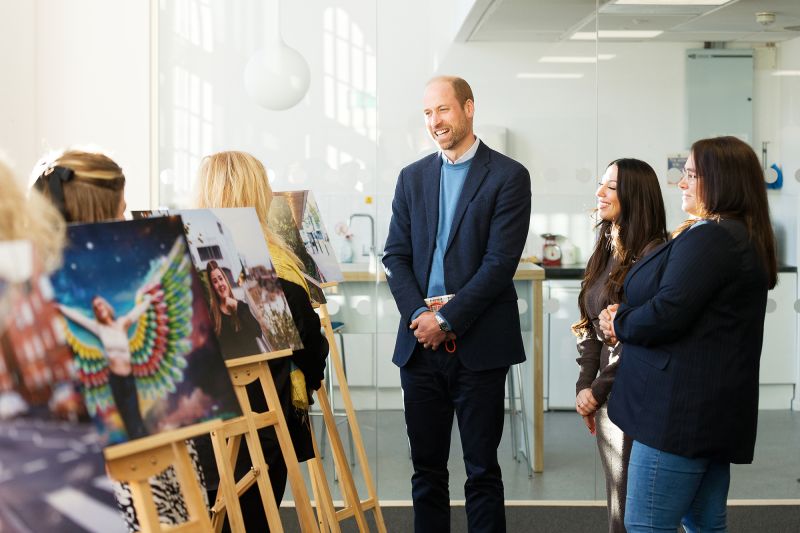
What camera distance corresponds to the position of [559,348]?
167 inches

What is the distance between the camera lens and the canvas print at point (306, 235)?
129 inches

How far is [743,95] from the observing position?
4.21 metres

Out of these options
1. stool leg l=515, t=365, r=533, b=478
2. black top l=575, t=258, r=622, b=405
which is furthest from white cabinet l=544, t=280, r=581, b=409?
black top l=575, t=258, r=622, b=405

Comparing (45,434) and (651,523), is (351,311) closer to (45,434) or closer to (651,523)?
(651,523)

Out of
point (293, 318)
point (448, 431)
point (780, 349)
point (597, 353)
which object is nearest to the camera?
point (293, 318)

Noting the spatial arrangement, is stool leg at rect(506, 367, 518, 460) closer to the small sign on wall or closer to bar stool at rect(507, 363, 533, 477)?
bar stool at rect(507, 363, 533, 477)

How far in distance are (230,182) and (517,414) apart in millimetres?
2034

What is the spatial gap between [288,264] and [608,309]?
0.93m

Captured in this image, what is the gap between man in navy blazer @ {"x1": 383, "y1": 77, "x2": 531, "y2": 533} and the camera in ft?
9.91

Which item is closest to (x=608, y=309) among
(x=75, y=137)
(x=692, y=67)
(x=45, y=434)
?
(x=45, y=434)

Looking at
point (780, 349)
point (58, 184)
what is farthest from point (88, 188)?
point (780, 349)

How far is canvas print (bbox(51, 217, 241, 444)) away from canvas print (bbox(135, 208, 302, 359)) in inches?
17.2

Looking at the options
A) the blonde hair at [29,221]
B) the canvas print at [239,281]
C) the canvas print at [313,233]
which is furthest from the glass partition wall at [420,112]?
the blonde hair at [29,221]

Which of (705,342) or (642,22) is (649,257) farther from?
(642,22)
